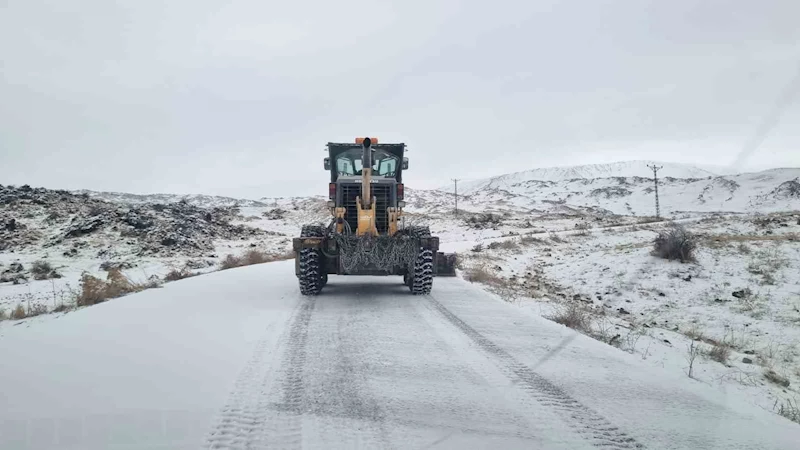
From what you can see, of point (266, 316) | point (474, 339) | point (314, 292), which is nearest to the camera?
point (474, 339)

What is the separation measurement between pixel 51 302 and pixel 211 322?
17.5ft

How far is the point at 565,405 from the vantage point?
3.96m

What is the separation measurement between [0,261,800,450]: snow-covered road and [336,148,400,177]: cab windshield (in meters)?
4.87

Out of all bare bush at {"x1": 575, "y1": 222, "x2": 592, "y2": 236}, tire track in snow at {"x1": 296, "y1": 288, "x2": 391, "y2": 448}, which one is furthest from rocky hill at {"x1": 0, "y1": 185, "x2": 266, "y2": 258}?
bare bush at {"x1": 575, "y1": 222, "x2": 592, "y2": 236}

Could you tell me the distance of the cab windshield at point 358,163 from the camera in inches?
446

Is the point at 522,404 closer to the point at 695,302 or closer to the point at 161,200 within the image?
the point at 695,302

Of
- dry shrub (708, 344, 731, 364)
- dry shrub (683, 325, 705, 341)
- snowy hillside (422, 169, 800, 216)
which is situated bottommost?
dry shrub (683, 325, 705, 341)

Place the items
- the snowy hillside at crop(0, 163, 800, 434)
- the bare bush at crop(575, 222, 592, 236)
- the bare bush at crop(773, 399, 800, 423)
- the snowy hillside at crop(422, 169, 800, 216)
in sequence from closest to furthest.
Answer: the bare bush at crop(773, 399, 800, 423), the snowy hillside at crop(0, 163, 800, 434), the bare bush at crop(575, 222, 592, 236), the snowy hillside at crop(422, 169, 800, 216)

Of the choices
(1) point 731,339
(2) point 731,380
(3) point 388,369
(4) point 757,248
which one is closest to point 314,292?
(3) point 388,369

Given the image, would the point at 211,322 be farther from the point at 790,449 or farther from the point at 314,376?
the point at 790,449

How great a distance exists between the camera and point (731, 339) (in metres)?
8.45

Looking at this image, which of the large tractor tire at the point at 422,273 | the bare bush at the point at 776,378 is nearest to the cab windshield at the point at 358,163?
the large tractor tire at the point at 422,273

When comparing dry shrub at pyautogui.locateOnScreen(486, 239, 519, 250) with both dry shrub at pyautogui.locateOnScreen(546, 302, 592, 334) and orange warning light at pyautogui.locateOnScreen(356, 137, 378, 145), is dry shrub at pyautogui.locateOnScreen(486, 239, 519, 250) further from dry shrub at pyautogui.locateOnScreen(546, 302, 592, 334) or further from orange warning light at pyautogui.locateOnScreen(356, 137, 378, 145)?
dry shrub at pyautogui.locateOnScreen(546, 302, 592, 334)

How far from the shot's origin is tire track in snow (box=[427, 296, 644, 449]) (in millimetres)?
3352
